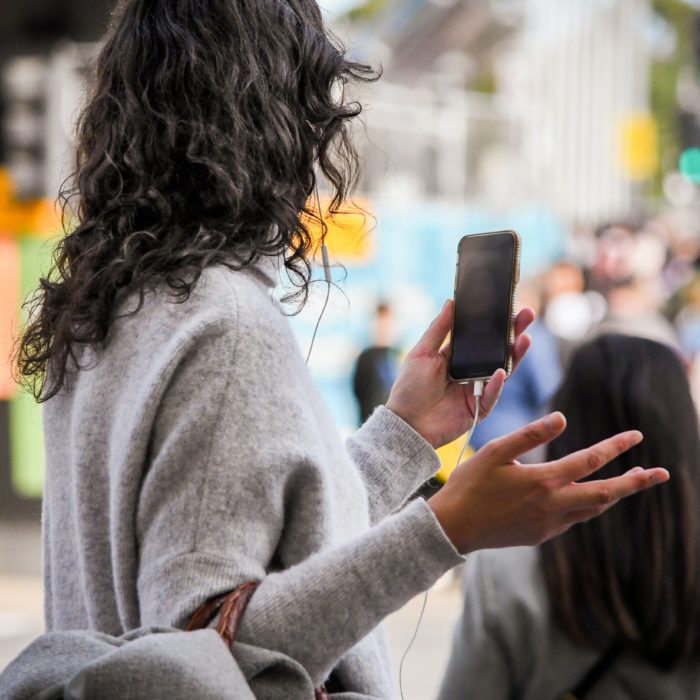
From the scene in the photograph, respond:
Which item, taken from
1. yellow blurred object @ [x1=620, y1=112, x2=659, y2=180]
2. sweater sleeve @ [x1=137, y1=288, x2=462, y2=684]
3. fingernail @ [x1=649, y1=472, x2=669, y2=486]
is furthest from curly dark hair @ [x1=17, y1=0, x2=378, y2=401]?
yellow blurred object @ [x1=620, y1=112, x2=659, y2=180]

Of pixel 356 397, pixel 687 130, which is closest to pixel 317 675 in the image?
pixel 356 397

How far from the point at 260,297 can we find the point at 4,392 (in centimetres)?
828

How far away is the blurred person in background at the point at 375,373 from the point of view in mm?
8312

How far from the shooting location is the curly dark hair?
1649 millimetres

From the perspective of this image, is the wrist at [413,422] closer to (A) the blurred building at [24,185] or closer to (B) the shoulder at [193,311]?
(B) the shoulder at [193,311]

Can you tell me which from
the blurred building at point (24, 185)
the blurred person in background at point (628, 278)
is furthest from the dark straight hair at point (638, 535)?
the blurred building at point (24, 185)

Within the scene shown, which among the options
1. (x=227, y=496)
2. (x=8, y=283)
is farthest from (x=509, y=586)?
(x=8, y=283)

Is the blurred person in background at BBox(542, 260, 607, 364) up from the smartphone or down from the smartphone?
down

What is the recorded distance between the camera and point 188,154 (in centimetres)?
164

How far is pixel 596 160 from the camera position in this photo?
26.5 meters

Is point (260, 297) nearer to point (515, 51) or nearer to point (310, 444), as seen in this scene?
point (310, 444)

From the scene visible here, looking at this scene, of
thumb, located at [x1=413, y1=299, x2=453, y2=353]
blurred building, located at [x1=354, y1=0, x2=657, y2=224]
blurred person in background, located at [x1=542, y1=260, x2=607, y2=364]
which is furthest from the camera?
blurred building, located at [x1=354, y1=0, x2=657, y2=224]

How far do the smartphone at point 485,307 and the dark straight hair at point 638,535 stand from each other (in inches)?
22.4

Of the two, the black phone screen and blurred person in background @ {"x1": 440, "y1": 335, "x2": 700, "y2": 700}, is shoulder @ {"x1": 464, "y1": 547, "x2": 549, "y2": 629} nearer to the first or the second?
blurred person in background @ {"x1": 440, "y1": 335, "x2": 700, "y2": 700}
